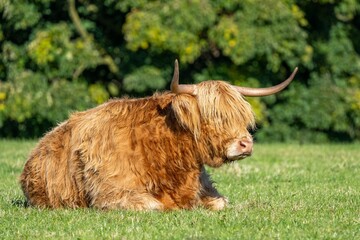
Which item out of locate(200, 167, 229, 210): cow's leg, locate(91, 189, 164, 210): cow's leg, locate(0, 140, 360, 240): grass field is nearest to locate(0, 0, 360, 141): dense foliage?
locate(0, 140, 360, 240): grass field

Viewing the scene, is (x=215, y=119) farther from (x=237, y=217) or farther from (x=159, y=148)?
(x=237, y=217)

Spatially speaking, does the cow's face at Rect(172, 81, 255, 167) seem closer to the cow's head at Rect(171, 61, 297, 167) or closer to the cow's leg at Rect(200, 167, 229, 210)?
the cow's head at Rect(171, 61, 297, 167)

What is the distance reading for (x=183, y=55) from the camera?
70.9 feet

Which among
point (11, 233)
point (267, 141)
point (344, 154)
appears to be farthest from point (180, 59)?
point (11, 233)

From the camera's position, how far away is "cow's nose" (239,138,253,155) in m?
8.25

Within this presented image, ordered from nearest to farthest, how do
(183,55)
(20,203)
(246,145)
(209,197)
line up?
(246,145)
(209,197)
(20,203)
(183,55)

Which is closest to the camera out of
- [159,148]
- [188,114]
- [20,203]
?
[188,114]

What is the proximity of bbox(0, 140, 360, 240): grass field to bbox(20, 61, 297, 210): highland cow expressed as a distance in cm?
19

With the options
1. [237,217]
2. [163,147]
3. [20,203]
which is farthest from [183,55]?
[237,217]

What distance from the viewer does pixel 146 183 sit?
28.0 feet

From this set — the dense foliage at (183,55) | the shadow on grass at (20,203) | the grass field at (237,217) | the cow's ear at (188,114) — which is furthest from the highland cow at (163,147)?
the dense foliage at (183,55)

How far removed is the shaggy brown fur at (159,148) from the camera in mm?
8438

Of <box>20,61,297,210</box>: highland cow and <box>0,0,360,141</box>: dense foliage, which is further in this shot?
<box>0,0,360,141</box>: dense foliage

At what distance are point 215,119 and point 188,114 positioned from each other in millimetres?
218
